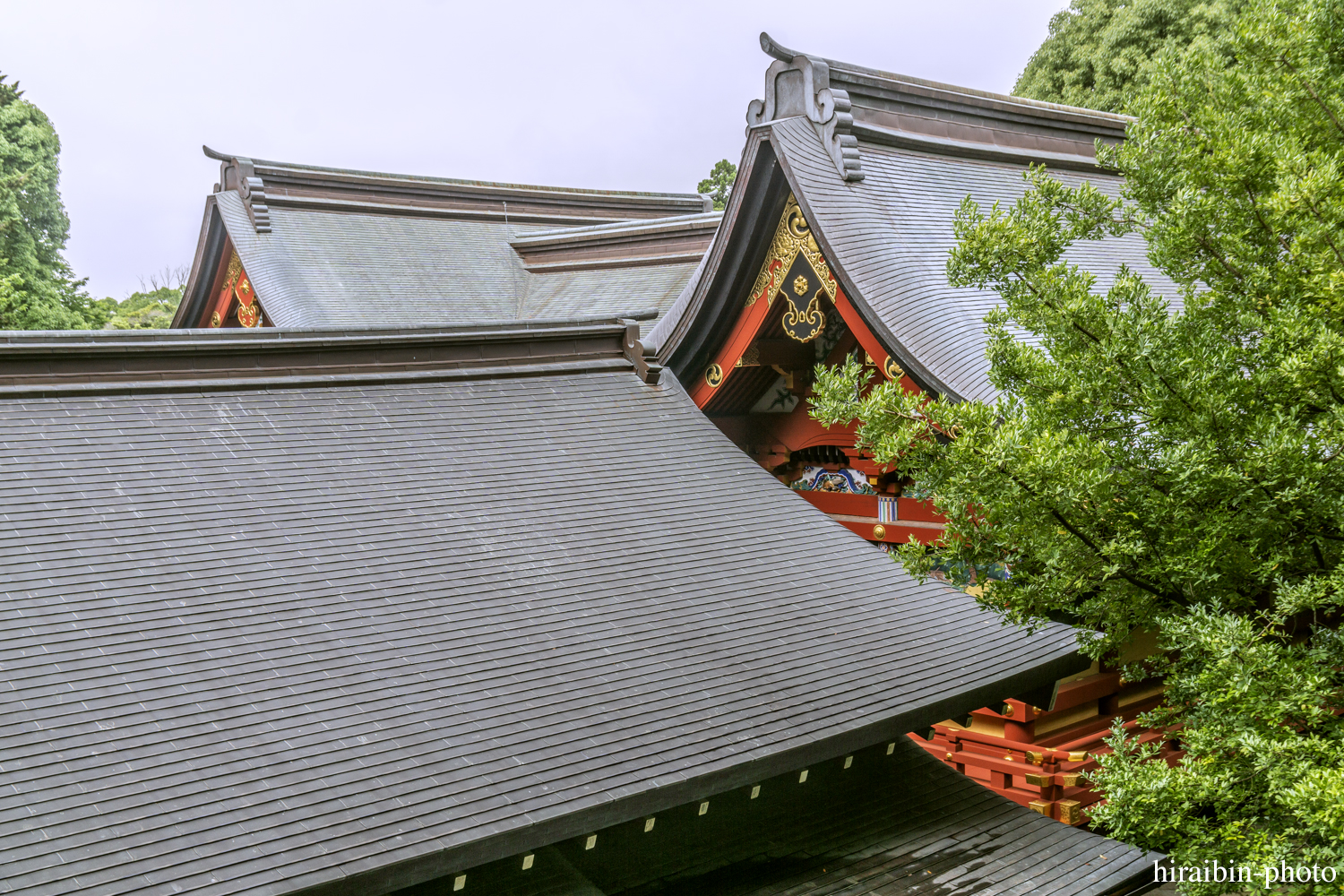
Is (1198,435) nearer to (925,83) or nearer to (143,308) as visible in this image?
(925,83)

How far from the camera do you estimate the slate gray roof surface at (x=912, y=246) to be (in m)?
7.39

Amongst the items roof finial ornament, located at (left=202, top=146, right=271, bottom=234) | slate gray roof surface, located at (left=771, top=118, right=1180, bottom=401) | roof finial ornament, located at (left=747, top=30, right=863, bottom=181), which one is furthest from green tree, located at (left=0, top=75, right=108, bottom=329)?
slate gray roof surface, located at (left=771, top=118, right=1180, bottom=401)

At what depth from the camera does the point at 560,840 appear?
4.32m

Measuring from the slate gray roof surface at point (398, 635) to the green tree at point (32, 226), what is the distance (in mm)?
22406

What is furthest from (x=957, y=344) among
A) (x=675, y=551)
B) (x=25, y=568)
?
(x=25, y=568)

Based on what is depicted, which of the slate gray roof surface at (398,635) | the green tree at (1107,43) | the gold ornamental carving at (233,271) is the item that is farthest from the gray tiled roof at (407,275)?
the green tree at (1107,43)

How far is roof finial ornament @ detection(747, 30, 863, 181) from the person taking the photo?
28.7 ft

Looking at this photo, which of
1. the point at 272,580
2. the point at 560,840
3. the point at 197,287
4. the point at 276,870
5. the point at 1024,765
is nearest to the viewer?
the point at 276,870

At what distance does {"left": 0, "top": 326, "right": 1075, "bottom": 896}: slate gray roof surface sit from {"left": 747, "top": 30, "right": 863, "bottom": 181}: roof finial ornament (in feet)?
10.0

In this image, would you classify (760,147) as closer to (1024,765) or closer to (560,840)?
(1024,765)

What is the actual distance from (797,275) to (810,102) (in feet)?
5.46

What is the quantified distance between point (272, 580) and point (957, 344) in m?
4.78

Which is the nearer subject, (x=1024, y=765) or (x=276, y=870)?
(x=276, y=870)

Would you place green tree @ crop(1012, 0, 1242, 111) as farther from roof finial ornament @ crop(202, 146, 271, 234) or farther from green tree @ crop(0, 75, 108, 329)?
green tree @ crop(0, 75, 108, 329)
